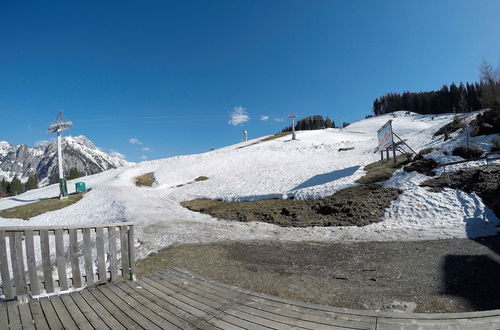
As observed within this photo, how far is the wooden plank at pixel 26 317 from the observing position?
4.54 metres

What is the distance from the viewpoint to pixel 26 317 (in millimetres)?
4785

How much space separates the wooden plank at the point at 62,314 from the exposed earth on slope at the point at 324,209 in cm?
1213

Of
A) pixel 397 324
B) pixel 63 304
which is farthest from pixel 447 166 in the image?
pixel 63 304

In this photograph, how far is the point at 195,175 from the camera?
41.5m

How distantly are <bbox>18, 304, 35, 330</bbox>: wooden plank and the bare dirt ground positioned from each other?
3285 mm

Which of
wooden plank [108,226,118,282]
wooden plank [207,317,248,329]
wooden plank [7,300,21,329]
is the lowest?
wooden plank [207,317,248,329]

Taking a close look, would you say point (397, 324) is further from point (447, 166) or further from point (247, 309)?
point (447, 166)

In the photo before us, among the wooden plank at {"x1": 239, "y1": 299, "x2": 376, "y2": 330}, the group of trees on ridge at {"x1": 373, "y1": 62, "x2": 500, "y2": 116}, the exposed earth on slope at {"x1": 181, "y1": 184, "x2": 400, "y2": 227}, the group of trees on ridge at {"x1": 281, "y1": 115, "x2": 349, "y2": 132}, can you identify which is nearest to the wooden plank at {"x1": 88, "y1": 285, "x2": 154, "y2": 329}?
the wooden plank at {"x1": 239, "y1": 299, "x2": 376, "y2": 330}

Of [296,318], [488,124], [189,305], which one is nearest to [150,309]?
[189,305]

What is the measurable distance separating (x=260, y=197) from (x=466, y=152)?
1702 cm

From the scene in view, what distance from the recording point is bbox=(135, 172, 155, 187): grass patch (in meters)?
41.8

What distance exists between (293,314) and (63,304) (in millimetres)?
4465

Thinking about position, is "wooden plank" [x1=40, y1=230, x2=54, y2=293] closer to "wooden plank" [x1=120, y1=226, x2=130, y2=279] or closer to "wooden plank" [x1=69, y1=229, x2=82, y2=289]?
"wooden plank" [x1=69, y1=229, x2=82, y2=289]

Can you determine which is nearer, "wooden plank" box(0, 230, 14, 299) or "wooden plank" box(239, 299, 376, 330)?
"wooden plank" box(239, 299, 376, 330)
